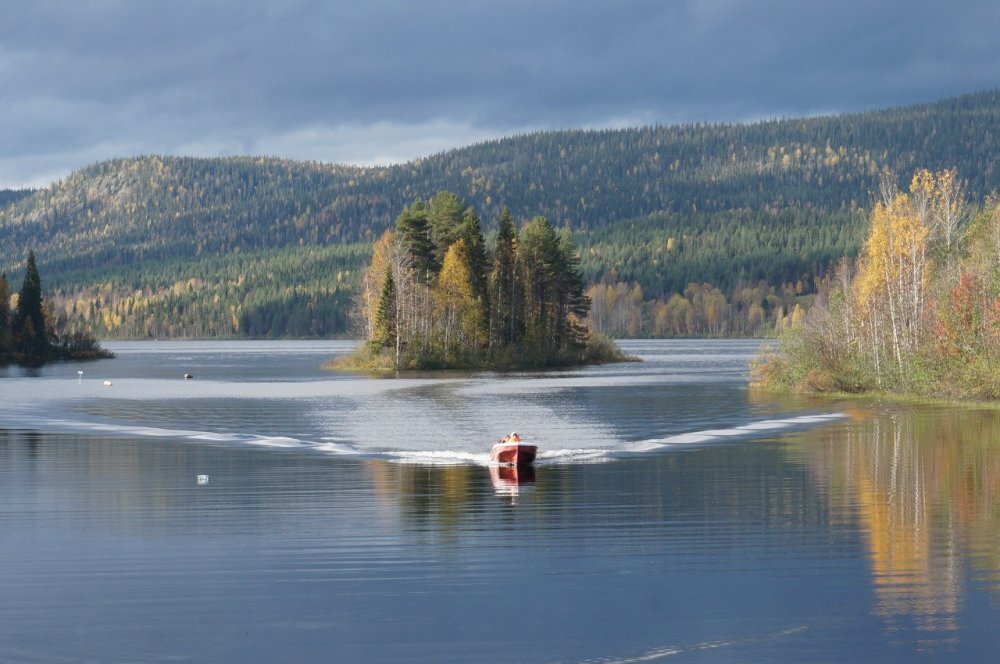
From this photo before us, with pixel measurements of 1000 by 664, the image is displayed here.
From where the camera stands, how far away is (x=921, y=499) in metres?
32.2

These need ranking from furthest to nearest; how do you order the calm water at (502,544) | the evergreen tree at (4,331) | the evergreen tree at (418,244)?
the evergreen tree at (4,331) < the evergreen tree at (418,244) < the calm water at (502,544)

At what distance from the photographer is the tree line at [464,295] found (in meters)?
119

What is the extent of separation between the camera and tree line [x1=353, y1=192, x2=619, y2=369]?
119m

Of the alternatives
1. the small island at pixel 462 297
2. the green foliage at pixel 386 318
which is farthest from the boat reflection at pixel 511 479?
the green foliage at pixel 386 318

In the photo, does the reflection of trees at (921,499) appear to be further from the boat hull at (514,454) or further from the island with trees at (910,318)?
the boat hull at (514,454)

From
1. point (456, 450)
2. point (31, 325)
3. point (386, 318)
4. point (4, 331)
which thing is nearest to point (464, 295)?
point (386, 318)

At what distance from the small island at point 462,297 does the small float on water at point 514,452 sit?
7382 cm

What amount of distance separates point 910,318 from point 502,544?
50.7 metres

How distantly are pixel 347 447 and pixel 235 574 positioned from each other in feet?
82.9

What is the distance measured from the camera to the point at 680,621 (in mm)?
19656

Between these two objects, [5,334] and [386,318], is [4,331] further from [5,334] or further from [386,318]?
[386,318]

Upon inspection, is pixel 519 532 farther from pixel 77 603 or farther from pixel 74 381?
pixel 74 381

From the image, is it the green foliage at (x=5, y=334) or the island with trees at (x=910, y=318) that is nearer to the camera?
the island with trees at (x=910, y=318)

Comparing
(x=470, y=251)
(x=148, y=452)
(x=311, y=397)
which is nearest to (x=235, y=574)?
(x=148, y=452)
